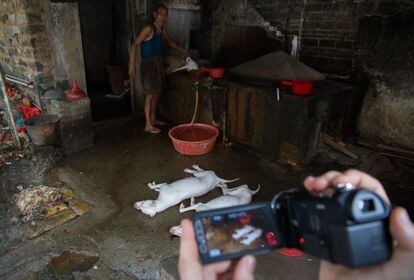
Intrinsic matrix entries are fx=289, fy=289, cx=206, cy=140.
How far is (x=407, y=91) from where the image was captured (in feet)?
12.1

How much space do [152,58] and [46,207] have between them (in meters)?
2.73

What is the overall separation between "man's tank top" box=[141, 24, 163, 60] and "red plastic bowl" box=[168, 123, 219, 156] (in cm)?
128

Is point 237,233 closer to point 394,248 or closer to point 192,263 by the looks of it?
point 192,263

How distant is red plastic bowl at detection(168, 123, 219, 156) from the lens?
393 centimetres

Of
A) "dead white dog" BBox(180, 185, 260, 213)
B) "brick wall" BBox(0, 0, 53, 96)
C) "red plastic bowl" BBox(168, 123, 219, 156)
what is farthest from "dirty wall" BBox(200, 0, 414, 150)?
"brick wall" BBox(0, 0, 53, 96)

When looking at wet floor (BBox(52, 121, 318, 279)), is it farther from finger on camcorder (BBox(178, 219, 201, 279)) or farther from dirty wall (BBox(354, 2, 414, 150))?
dirty wall (BBox(354, 2, 414, 150))

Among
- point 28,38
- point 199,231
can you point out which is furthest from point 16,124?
point 199,231

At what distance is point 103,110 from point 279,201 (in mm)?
5572

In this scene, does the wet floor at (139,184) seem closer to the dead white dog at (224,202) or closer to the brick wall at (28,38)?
the dead white dog at (224,202)

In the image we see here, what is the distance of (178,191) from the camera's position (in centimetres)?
293

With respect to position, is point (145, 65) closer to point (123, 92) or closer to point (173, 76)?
point (173, 76)

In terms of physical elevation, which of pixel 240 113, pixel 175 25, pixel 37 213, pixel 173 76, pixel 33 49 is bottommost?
pixel 37 213

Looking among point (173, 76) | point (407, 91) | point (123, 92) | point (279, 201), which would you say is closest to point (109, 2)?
point (123, 92)

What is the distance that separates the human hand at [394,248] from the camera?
0.75 metres
